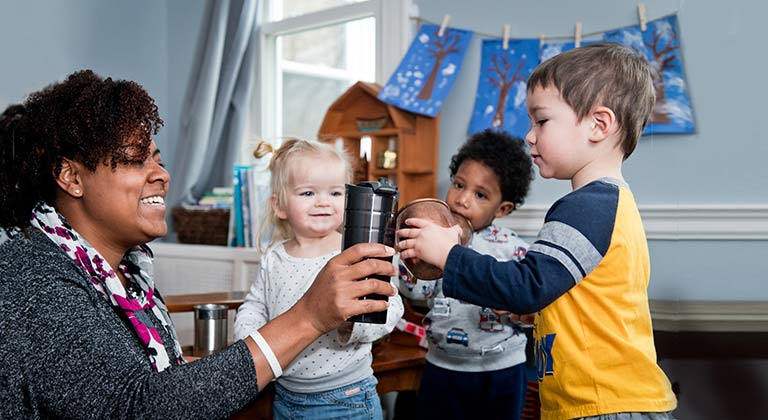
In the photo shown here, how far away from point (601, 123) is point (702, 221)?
67cm

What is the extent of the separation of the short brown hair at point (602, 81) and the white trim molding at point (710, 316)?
52 centimetres

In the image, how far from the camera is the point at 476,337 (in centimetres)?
A: 189

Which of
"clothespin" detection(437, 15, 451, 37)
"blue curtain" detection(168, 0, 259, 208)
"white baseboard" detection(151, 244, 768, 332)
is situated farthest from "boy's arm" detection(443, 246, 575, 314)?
"blue curtain" detection(168, 0, 259, 208)

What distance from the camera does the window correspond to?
2.87m

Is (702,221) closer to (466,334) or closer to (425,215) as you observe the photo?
(466,334)

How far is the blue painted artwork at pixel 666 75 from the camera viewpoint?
183 cm

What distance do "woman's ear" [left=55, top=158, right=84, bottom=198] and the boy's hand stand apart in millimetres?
562

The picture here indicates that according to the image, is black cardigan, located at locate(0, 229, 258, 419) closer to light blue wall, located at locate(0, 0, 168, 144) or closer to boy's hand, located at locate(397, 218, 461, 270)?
boy's hand, located at locate(397, 218, 461, 270)

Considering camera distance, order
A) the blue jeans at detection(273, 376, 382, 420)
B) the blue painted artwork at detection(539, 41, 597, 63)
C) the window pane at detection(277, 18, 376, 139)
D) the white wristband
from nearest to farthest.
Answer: the white wristband < the blue jeans at detection(273, 376, 382, 420) < the blue painted artwork at detection(539, 41, 597, 63) < the window pane at detection(277, 18, 376, 139)

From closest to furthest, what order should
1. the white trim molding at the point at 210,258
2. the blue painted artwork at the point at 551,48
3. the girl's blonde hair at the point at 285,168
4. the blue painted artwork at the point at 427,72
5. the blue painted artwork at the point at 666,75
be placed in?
1. the girl's blonde hair at the point at 285,168
2. the blue painted artwork at the point at 666,75
3. the blue painted artwork at the point at 551,48
4. the blue painted artwork at the point at 427,72
5. the white trim molding at the point at 210,258

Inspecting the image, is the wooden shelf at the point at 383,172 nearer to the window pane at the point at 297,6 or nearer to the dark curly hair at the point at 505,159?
the dark curly hair at the point at 505,159

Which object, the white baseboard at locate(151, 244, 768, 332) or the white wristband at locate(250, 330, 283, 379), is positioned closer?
the white wristband at locate(250, 330, 283, 379)

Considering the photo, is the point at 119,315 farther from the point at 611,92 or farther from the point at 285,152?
the point at 611,92

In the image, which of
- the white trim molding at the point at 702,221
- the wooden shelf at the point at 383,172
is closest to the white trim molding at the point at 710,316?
the white trim molding at the point at 702,221
